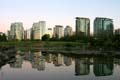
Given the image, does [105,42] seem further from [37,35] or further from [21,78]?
[37,35]

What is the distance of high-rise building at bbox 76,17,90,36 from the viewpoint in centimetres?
12369

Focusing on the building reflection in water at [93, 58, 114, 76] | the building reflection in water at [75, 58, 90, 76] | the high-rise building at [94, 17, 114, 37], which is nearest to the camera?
the building reflection in water at [93, 58, 114, 76]

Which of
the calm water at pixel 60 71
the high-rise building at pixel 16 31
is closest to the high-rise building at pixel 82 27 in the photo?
the high-rise building at pixel 16 31

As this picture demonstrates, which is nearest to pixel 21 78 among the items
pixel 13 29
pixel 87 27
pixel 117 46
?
pixel 117 46

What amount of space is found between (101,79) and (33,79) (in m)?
5.17

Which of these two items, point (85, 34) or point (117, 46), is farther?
point (85, 34)

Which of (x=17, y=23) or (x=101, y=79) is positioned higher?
(x=17, y=23)

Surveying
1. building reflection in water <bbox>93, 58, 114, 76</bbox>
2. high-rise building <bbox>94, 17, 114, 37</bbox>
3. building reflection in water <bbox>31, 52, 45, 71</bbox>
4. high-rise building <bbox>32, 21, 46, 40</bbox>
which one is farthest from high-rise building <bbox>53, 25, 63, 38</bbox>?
building reflection in water <bbox>93, 58, 114, 76</bbox>

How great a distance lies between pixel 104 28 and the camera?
114750mm

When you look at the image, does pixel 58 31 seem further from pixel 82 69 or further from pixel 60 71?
pixel 60 71

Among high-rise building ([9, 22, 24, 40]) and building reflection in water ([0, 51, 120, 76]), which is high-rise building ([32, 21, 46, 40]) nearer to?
high-rise building ([9, 22, 24, 40])

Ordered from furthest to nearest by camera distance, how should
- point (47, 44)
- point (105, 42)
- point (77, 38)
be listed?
point (77, 38)
point (47, 44)
point (105, 42)

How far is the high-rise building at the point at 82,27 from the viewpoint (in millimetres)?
123688

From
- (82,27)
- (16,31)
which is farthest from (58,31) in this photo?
(16,31)
